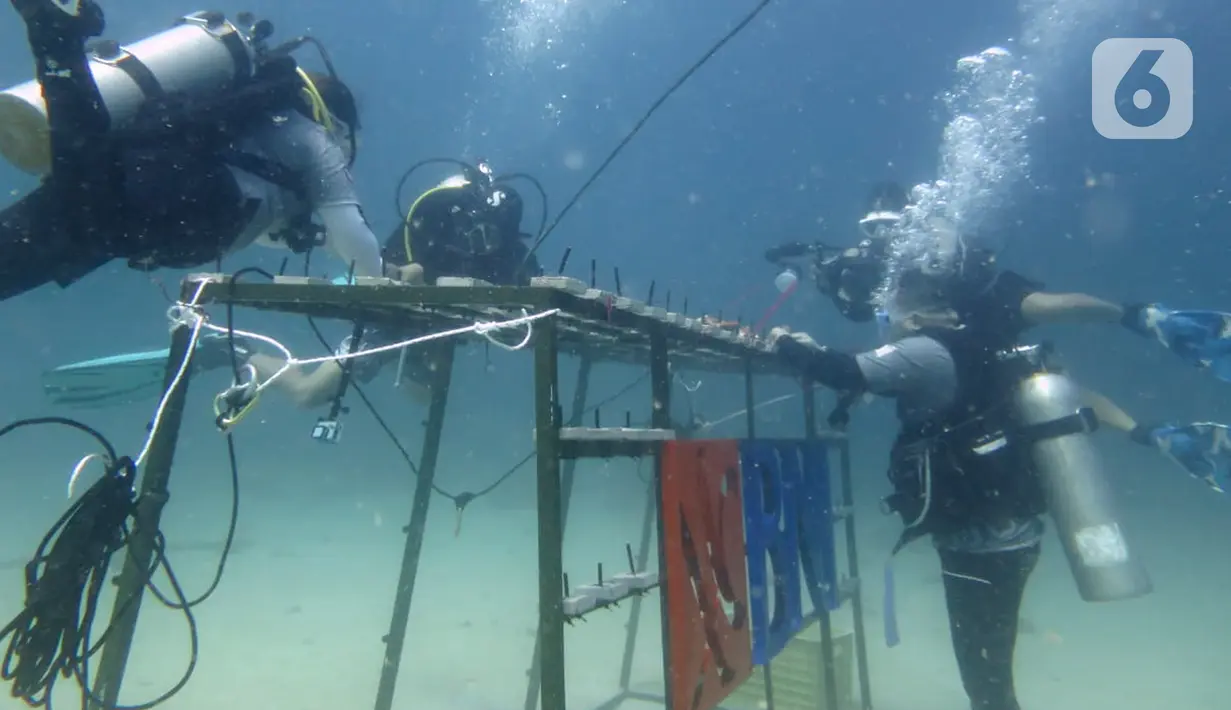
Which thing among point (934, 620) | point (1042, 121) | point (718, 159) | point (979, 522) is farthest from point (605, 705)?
point (718, 159)

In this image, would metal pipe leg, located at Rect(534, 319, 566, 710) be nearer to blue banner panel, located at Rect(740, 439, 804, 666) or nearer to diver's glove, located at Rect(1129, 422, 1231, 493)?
blue banner panel, located at Rect(740, 439, 804, 666)

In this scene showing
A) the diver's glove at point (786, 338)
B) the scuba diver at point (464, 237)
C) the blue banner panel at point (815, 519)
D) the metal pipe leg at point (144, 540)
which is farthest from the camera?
the scuba diver at point (464, 237)

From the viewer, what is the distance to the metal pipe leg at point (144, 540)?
3420 mm

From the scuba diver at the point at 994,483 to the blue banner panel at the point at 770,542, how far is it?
72cm

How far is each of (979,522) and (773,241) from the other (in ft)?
238

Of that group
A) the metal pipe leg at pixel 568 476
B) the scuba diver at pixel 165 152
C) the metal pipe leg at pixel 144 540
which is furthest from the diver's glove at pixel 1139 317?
the metal pipe leg at pixel 144 540

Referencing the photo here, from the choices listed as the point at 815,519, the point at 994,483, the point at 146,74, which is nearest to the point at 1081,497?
the point at 994,483

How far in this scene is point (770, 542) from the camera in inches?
170

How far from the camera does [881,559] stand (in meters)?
20.0

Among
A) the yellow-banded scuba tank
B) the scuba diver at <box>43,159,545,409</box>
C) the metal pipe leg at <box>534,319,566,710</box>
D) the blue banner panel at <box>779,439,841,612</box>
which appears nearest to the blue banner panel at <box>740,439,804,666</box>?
the blue banner panel at <box>779,439,841,612</box>

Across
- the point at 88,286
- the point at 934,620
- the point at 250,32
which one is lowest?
the point at 934,620

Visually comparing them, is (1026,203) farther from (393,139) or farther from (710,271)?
(393,139)

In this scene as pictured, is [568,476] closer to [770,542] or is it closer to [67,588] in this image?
[770,542]

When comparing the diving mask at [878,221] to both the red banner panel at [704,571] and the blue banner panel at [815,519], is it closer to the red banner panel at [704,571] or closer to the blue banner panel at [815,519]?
the blue banner panel at [815,519]
